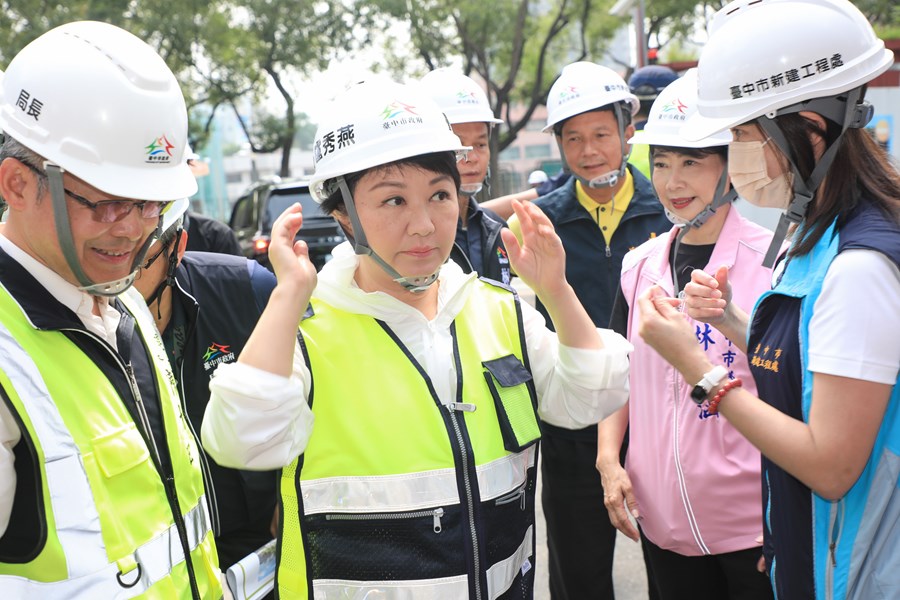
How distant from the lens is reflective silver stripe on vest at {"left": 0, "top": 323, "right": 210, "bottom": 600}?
1482mm

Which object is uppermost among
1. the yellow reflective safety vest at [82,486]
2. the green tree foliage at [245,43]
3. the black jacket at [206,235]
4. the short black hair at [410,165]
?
the green tree foliage at [245,43]

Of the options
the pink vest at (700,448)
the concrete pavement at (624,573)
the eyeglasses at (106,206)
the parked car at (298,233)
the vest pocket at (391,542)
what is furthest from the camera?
the parked car at (298,233)

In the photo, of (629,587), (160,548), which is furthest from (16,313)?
(629,587)

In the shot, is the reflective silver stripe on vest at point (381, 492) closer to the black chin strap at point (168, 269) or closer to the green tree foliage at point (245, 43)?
the black chin strap at point (168, 269)

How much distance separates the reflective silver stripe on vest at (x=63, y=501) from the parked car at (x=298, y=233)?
8.30 meters

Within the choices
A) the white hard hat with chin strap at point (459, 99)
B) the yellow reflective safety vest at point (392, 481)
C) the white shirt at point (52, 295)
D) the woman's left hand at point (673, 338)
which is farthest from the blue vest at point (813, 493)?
the white hard hat with chin strap at point (459, 99)

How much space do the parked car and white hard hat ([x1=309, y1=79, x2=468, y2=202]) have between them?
7781mm

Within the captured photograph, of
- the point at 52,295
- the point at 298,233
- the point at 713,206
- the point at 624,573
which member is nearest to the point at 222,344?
the point at 52,295

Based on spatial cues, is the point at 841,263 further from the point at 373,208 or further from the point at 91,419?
the point at 91,419

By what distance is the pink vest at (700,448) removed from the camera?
2465mm

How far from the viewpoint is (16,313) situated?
1574 mm

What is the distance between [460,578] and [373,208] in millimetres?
896

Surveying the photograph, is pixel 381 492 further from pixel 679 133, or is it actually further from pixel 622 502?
pixel 679 133

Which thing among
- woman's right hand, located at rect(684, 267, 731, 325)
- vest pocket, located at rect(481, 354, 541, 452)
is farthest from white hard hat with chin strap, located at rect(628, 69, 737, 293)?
vest pocket, located at rect(481, 354, 541, 452)
